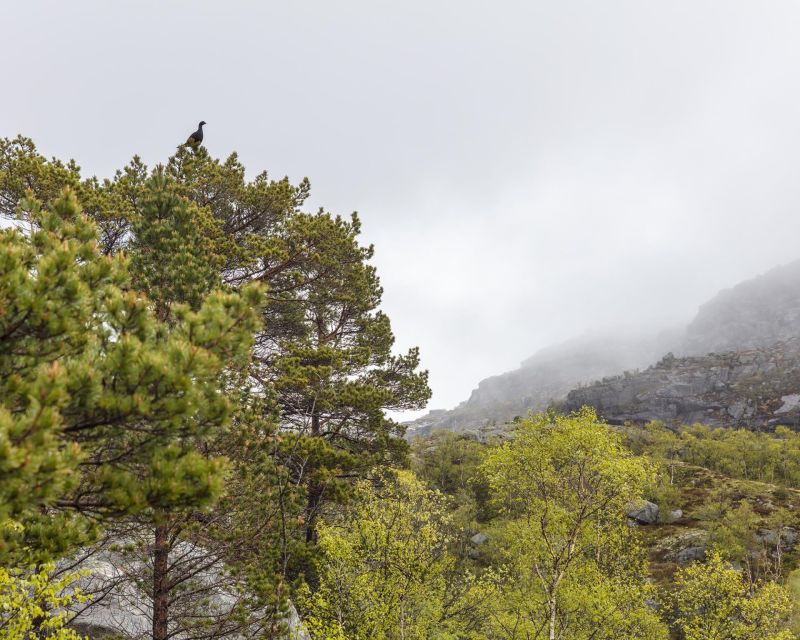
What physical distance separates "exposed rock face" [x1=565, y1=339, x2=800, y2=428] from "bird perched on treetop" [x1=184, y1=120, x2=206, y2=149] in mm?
155080

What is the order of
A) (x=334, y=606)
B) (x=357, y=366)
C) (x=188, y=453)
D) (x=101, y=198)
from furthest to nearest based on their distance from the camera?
(x=357, y=366)
(x=334, y=606)
(x=101, y=198)
(x=188, y=453)

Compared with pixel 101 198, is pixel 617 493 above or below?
below

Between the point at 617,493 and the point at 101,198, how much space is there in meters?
21.9

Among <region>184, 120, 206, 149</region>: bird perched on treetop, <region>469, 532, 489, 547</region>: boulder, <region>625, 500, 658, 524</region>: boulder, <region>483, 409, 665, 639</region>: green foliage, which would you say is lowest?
<region>625, 500, 658, 524</region>: boulder

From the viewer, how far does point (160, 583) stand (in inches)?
408

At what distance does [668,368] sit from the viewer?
19688 cm

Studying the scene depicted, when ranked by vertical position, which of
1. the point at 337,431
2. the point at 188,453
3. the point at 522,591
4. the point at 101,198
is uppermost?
the point at 101,198

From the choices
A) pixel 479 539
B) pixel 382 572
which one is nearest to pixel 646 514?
pixel 479 539

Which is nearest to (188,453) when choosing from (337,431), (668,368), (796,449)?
(337,431)

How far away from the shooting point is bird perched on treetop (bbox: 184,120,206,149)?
645 inches

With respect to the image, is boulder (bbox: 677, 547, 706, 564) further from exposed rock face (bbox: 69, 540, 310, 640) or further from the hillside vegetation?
exposed rock face (bbox: 69, 540, 310, 640)

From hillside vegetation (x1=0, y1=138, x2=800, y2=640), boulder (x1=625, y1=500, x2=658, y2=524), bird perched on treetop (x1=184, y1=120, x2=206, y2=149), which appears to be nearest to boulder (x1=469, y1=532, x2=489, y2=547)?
boulder (x1=625, y1=500, x2=658, y2=524)

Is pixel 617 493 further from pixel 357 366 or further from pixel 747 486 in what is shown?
pixel 747 486

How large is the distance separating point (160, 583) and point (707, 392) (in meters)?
203
